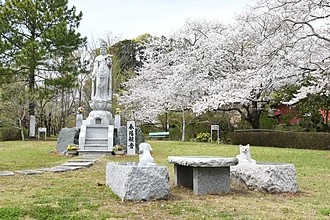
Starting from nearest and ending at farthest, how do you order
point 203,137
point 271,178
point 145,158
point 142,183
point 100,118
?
point 142,183, point 145,158, point 271,178, point 100,118, point 203,137

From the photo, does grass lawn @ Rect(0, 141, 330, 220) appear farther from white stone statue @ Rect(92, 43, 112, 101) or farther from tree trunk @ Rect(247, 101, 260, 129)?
tree trunk @ Rect(247, 101, 260, 129)

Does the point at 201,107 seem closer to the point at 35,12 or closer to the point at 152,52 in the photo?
the point at 152,52

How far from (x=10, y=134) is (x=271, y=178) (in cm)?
1991

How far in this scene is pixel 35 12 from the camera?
23203mm

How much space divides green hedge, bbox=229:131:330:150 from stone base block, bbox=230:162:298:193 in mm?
12295

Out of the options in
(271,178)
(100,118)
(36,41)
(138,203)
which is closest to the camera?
(138,203)

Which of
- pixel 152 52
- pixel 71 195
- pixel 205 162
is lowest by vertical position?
pixel 71 195

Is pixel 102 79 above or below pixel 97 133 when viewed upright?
above

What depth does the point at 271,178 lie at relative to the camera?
22.8ft

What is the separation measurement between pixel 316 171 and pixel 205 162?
489cm

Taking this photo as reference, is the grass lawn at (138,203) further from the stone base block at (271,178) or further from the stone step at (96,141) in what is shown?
the stone step at (96,141)

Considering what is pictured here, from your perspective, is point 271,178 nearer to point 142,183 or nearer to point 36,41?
point 142,183

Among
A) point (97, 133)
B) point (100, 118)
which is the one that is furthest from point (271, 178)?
point (100, 118)

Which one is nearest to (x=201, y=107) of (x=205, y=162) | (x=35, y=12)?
(x=35, y=12)
